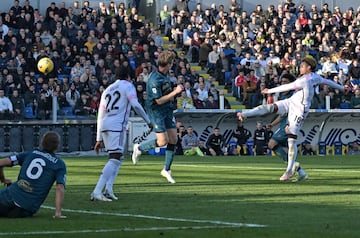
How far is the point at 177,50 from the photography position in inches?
1710

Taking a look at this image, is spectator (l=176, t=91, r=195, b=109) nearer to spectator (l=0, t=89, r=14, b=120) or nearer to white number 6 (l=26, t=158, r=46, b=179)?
spectator (l=0, t=89, r=14, b=120)

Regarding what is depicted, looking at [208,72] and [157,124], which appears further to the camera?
[208,72]

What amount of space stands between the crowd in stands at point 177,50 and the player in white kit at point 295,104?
47.6ft

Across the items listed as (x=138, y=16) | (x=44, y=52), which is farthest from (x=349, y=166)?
(x=138, y=16)

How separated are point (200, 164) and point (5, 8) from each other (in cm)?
1985

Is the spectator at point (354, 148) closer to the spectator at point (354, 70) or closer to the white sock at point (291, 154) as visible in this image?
the spectator at point (354, 70)

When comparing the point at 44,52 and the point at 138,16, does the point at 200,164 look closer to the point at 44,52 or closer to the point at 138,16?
the point at 44,52

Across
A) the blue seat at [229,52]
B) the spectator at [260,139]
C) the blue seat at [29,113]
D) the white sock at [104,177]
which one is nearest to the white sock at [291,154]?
the white sock at [104,177]

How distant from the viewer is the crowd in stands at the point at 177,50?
117 ft

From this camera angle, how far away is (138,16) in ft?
149

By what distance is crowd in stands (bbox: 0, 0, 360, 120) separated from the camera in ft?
117

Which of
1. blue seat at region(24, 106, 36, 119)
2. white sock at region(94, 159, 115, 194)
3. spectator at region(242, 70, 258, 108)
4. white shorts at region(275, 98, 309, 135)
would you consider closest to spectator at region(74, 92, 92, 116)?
blue seat at region(24, 106, 36, 119)

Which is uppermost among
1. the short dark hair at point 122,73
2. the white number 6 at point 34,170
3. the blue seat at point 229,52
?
the blue seat at point 229,52

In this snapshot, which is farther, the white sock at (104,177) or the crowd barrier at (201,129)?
the crowd barrier at (201,129)
